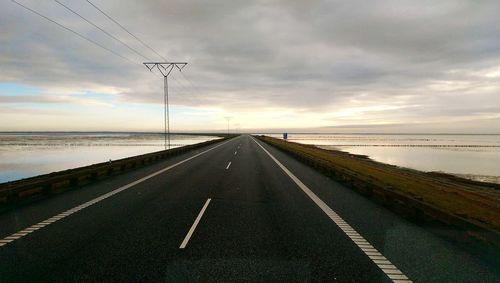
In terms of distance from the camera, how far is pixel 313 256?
5.52 m

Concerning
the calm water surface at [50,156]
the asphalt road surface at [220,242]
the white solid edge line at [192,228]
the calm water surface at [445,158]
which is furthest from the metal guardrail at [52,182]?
the calm water surface at [445,158]

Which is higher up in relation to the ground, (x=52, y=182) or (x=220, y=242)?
(x=52, y=182)

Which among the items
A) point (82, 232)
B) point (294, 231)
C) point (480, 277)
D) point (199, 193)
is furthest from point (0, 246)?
point (480, 277)

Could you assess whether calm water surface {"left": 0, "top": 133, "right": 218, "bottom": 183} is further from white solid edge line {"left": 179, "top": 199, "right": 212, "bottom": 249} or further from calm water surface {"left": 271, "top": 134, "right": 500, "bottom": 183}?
calm water surface {"left": 271, "top": 134, "right": 500, "bottom": 183}

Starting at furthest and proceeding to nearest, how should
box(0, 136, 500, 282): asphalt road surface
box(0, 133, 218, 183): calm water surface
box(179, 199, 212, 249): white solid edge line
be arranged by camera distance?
1. box(0, 133, 218, 183): calm water surface
2. box(179, 199, 212, 249): white solid edge line
3. box(0, 136, 500, 282): asphalt road surface

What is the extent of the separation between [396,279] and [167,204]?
6686mm

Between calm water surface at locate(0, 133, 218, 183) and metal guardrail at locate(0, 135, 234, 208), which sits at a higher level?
metal guardrail at locate(0, 135, 234, 208)

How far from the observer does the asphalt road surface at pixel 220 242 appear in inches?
189

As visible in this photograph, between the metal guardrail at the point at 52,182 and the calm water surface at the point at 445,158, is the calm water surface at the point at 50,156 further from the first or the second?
the calm water surface at the point at 445,158

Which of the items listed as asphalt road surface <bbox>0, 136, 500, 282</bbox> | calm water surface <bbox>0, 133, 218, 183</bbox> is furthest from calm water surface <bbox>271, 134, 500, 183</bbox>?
calm water surface <bbox>0, 133, 218, 183</bbox>

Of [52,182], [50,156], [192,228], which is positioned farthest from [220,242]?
[50,156]

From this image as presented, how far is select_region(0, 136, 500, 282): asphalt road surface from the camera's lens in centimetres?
481

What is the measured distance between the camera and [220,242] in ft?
20.4

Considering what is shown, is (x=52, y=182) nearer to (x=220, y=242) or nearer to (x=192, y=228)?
(x=192, y=228)
